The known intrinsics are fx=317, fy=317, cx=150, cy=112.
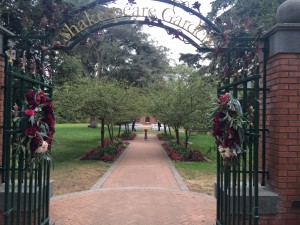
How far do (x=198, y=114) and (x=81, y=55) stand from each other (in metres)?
23.1

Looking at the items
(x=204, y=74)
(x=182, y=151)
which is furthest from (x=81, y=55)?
(x=182, y=151)

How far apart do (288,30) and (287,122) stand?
1.13 metres

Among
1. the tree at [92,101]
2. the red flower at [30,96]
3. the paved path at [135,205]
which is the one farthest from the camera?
the tree at [92,101]

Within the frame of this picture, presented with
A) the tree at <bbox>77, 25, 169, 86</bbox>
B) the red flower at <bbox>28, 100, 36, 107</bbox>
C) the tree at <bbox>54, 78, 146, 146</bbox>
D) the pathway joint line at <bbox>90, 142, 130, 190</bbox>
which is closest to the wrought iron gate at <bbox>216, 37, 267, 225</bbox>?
the red flower at <bbox>28, 100, 36, 107</bbox>

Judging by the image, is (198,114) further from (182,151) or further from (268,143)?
(268,143)

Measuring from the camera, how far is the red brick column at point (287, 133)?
149 inches

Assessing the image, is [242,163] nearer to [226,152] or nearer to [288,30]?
[226,152]

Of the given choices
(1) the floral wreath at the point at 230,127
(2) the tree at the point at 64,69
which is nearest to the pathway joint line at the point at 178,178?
(1) the floral wreath at the point at 230,127

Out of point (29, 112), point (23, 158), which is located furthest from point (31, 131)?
point (23, 158)

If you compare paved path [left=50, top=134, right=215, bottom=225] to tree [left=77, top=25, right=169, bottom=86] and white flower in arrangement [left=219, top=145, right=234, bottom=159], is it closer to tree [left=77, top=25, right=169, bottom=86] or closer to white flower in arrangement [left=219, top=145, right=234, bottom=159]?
white flower in arrangement [left=219, top=145, right=234, bottom=159]

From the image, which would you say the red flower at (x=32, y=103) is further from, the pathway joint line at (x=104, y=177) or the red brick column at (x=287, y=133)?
the pathway joint line at (x=104, y=177)

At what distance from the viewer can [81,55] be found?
35.5 metres

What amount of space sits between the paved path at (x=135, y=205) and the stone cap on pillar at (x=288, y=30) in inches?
127

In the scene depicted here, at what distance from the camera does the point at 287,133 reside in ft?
12.5
